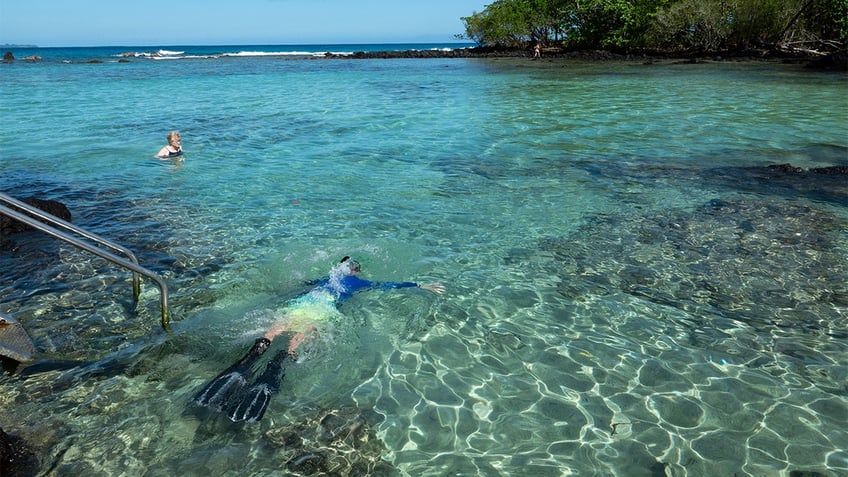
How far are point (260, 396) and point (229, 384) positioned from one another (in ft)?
1.12

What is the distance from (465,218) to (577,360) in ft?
14.1

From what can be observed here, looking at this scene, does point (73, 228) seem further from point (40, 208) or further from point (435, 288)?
point (40, 208)

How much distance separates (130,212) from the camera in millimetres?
9445

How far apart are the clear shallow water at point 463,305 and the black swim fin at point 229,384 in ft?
0.61

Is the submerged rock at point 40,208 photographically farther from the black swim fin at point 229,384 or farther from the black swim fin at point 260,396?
the black swim fin at point 260,396

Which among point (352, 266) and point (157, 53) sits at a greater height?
point (157, 53)

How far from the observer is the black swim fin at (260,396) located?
4412 millimetres

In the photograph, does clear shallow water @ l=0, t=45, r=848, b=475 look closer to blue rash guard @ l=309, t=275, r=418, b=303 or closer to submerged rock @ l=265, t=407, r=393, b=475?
submerged rock @ l=265, t=407, r=393, b=475

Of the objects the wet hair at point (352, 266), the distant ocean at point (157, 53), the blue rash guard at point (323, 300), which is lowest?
the blue rash guard at point (323, 300)

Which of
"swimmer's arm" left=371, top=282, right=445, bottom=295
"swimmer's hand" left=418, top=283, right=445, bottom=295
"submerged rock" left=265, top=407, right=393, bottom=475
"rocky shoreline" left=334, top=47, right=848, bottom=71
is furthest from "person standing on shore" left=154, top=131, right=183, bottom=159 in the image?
"rocky shoreline" left=334, top=47, right=848, bottom=71

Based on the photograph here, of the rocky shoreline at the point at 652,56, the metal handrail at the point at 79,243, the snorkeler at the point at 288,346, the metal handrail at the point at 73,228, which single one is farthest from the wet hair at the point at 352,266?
the rocky shoreline at the point at 652,56

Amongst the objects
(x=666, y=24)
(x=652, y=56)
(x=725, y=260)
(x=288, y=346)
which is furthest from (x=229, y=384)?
(x=652, y=56)

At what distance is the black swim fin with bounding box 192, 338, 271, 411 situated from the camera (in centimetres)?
456

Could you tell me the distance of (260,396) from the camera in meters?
4.61
